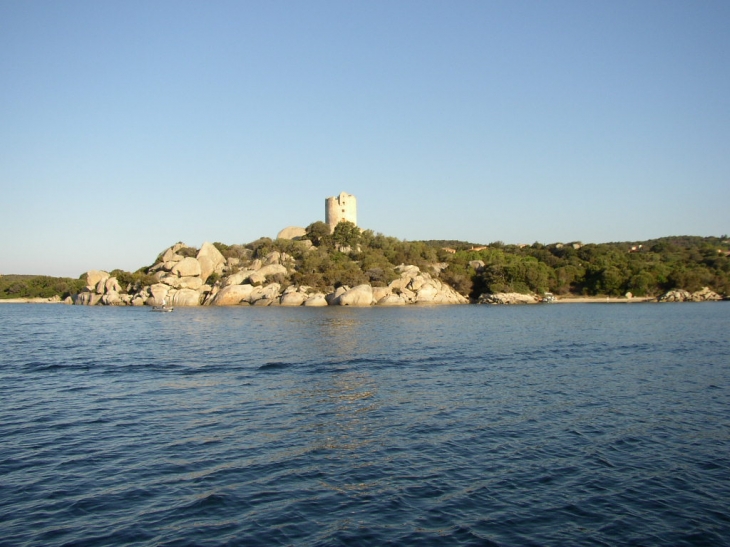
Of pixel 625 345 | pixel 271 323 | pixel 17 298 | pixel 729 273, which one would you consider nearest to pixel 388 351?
pixel 625 345

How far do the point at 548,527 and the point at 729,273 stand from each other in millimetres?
106739

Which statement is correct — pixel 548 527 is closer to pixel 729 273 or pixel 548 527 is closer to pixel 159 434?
pixel 159 434

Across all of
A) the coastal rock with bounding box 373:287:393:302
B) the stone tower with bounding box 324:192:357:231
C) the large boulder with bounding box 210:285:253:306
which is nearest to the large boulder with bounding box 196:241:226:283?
the large boulder with bounding box 210:285:253:306

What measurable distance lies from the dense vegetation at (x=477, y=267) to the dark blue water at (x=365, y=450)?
197ft

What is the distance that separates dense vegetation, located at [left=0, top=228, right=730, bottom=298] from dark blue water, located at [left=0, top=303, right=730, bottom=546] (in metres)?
60.0

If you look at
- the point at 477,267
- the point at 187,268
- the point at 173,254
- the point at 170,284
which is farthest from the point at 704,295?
the point at 173,254

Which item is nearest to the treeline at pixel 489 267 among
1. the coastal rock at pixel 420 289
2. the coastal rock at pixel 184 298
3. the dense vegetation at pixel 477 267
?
the dense vegetation at pixel 477 267

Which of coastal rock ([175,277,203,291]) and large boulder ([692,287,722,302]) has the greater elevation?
coastal rock ([175,277,203,291])

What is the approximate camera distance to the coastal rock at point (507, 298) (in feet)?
290

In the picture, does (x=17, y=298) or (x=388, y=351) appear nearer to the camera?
(x=388, y=351)

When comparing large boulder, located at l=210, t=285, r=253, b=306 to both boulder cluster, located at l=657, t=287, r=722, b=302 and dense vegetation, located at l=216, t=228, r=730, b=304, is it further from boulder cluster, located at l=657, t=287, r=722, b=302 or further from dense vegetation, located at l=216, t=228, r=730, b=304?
boulder cluster, located at l=657, t=287, r=722, b=302

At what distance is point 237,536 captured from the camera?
357 inches

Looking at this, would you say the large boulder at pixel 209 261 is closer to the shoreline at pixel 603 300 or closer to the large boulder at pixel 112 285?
the large boulder at pixel 112 285

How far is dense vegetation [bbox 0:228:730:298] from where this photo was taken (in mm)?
87844
